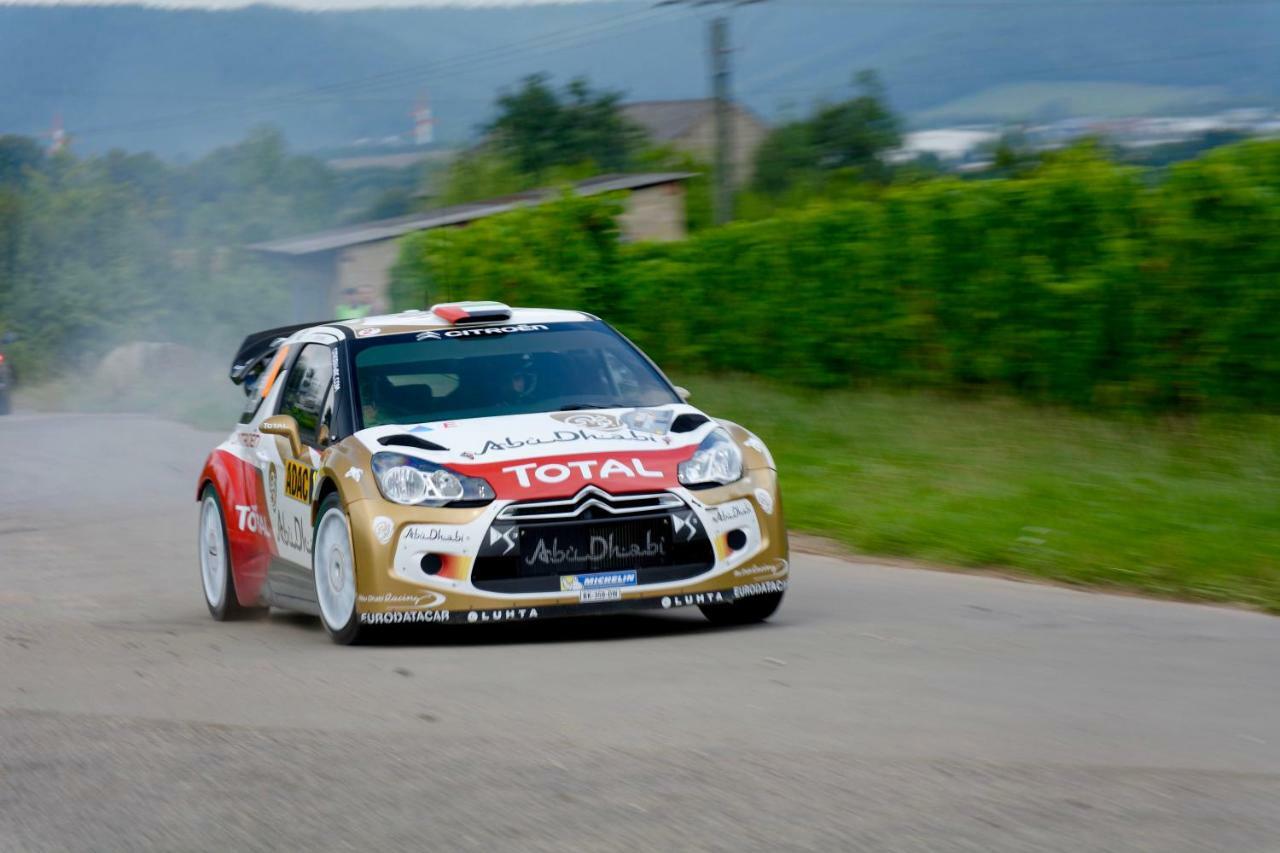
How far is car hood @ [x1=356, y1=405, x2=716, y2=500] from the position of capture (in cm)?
773

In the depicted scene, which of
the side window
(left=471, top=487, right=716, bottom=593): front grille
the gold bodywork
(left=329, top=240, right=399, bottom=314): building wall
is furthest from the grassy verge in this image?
(left=329, top=240, right=399, bottom=314): building wall

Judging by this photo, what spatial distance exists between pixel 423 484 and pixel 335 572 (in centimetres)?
68

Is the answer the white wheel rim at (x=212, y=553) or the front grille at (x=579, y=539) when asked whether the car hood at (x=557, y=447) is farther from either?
the white wheel rim at (x=212, y=553)

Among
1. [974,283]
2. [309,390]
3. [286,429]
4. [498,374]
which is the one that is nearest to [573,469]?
[498,374]

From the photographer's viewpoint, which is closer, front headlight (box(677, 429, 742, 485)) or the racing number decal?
front headlight (box(677, 429, 742, 485))

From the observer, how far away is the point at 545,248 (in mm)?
30078

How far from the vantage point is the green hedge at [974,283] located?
17016mm

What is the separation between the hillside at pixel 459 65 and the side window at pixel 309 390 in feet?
138

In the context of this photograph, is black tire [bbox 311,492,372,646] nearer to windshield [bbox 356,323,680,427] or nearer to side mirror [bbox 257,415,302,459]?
windshield [bbox 356,323,680,427]

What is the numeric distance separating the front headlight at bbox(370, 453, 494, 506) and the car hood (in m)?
0.04

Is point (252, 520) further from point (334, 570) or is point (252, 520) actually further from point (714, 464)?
point (714, 464)

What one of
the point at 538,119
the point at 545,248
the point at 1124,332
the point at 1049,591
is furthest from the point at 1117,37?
the point at 1049,591

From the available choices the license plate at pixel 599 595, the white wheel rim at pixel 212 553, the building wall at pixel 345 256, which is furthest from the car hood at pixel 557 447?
the building wall at pixel 345 256

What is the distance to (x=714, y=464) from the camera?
8.10m
